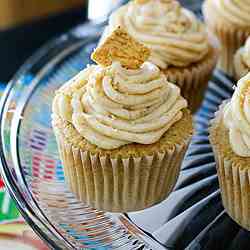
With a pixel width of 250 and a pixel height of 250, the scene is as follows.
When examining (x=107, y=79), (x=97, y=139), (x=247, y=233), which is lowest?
(x=247, y=233)

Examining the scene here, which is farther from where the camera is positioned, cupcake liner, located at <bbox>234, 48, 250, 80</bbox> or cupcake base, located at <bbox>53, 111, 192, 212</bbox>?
cupcake liner, located at <bbox>234, 48, 250, 80</bbox>

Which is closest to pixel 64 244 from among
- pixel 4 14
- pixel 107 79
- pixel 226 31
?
pixel 107 79

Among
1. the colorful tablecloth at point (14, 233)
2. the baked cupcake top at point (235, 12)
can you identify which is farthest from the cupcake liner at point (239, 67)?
the colorful tablecloth at point (14, 233)

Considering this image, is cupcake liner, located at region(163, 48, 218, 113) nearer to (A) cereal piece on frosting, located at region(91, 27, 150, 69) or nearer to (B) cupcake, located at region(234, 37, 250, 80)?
(B) cupcake, located at region(234, 37, 250, 80)

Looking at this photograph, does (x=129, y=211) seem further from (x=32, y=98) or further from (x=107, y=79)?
(x=32, y=98)

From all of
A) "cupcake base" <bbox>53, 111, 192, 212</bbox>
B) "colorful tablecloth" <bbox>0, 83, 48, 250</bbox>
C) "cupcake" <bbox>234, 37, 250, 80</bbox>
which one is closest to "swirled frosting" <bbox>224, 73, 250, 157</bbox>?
"cupcake base" <bbox>53, 111, 192, 212</bbox>

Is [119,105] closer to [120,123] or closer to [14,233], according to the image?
[120,123]

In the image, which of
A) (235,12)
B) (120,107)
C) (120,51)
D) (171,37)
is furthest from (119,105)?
(235,12)

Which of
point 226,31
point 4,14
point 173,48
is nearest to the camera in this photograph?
point 173,48

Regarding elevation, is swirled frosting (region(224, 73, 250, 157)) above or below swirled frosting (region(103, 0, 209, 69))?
below
